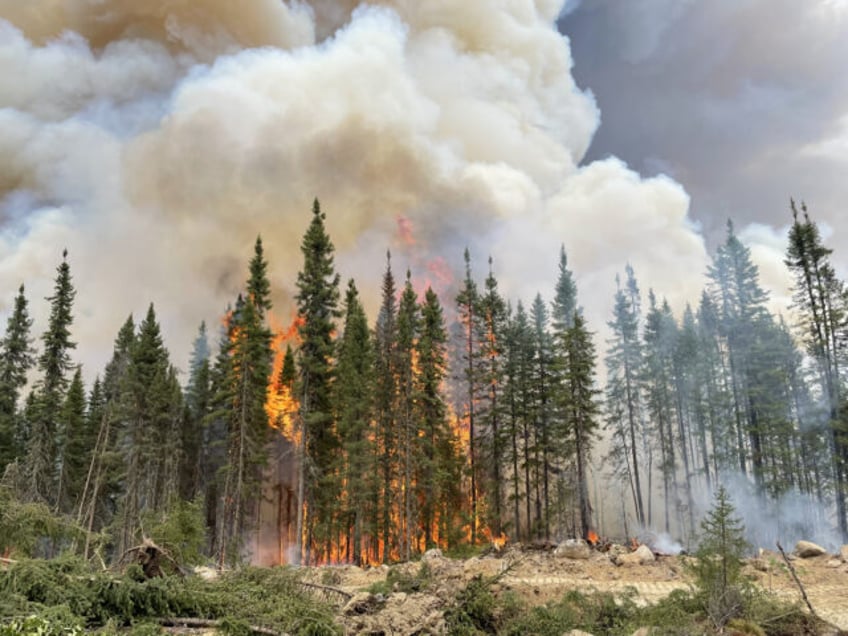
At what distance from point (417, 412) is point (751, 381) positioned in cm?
2442

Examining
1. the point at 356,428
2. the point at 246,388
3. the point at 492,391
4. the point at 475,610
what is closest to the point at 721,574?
the point at 475,610

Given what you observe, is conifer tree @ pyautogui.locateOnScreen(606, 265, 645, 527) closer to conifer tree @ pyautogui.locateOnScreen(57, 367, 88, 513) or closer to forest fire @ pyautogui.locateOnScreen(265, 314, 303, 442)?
forest fire @ pyautogui.locateOnScreen(265, 314, 303, 442)

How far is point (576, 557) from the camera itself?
24984mm

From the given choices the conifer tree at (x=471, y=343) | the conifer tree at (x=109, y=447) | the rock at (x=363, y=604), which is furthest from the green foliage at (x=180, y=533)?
the conifer tree at (x=109, y=447)

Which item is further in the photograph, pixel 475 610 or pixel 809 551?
pixel 809 551

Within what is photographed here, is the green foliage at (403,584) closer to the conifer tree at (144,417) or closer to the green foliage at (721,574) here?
the green foliage at (721,574)

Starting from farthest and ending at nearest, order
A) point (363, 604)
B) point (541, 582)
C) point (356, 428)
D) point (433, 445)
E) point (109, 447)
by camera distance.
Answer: point (109, 447)
point (433, 445)
point (356, 428)
point (541, 582)
point (363, 604)

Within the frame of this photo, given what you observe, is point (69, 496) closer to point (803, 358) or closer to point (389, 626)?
point (389, 626)

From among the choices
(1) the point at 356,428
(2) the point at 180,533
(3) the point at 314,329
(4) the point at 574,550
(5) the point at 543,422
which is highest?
(3) the point at 314,329

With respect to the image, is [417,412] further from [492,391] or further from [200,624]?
[200,624]

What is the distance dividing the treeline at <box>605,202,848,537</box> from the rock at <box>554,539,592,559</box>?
1793 centimetres

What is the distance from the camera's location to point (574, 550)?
25.3 m

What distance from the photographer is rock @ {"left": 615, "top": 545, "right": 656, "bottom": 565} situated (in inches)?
926

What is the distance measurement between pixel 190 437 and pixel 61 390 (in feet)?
37.3
